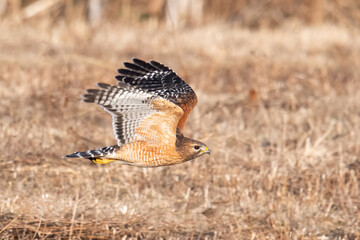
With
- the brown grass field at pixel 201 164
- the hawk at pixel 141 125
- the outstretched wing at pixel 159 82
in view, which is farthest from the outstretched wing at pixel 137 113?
the brown grass field at pixel 201 164

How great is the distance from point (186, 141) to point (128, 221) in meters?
0.74

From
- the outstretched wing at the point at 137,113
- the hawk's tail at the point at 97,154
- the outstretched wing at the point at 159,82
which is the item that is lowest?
the hawk's tail at the point at 97,154

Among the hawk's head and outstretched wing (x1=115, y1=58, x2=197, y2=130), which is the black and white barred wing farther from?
the hawk's head

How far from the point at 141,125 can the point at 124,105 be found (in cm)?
24

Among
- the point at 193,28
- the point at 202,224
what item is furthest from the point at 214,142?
the point at 193,28

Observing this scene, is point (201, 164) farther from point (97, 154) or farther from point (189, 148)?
point (97, 154)

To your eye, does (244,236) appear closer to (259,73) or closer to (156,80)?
(156,80)

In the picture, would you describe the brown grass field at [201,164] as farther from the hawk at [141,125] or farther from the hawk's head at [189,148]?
the hawk's head at [189,148]

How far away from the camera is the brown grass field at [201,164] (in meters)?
5.18

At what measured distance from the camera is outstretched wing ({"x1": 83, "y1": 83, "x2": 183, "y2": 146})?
187 inches

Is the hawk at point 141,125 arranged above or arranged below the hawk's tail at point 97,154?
above

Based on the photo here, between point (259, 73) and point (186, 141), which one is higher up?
point (259, 73)

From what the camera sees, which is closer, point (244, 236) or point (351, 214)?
point (244, 236)

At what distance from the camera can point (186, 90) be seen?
17.9ft
